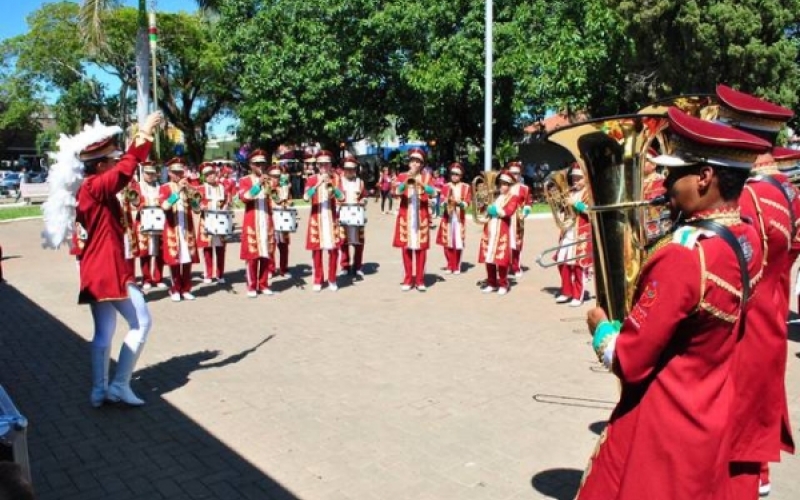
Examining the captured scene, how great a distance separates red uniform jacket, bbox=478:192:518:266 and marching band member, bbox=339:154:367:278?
7.77 feet

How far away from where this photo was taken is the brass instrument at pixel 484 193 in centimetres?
1149

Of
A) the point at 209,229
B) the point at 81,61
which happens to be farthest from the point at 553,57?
the point at 81,61

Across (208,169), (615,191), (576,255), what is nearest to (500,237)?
(576,255)

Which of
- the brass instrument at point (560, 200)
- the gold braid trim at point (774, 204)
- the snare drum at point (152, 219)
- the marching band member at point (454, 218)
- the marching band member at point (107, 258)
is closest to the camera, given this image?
the gold braid trim at point (774, 204)

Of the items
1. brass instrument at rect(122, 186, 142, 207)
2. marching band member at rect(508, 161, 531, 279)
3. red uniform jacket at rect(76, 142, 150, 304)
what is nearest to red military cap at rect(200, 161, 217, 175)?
brass instrument at rect(122, 186, 142, 207)

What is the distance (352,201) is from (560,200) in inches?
139

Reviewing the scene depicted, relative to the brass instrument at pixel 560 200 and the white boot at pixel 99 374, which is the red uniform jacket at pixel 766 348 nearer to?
the white boot at pixel 99 374

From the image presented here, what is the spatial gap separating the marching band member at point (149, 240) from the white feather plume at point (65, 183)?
15.2 feet

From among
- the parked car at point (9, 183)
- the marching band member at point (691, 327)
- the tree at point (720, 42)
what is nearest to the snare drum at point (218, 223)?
the marching band member at point (691, 327)

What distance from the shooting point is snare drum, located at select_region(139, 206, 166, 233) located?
10.2 meters

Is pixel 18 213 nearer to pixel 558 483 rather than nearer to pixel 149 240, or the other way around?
pixel 149 240

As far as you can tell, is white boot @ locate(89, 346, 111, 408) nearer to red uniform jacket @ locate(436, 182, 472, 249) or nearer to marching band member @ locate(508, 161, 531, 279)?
marching band member @ locate(508, 161, 531, 279)

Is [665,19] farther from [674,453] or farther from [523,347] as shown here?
[674,453]

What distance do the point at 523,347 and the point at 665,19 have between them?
754 inches
